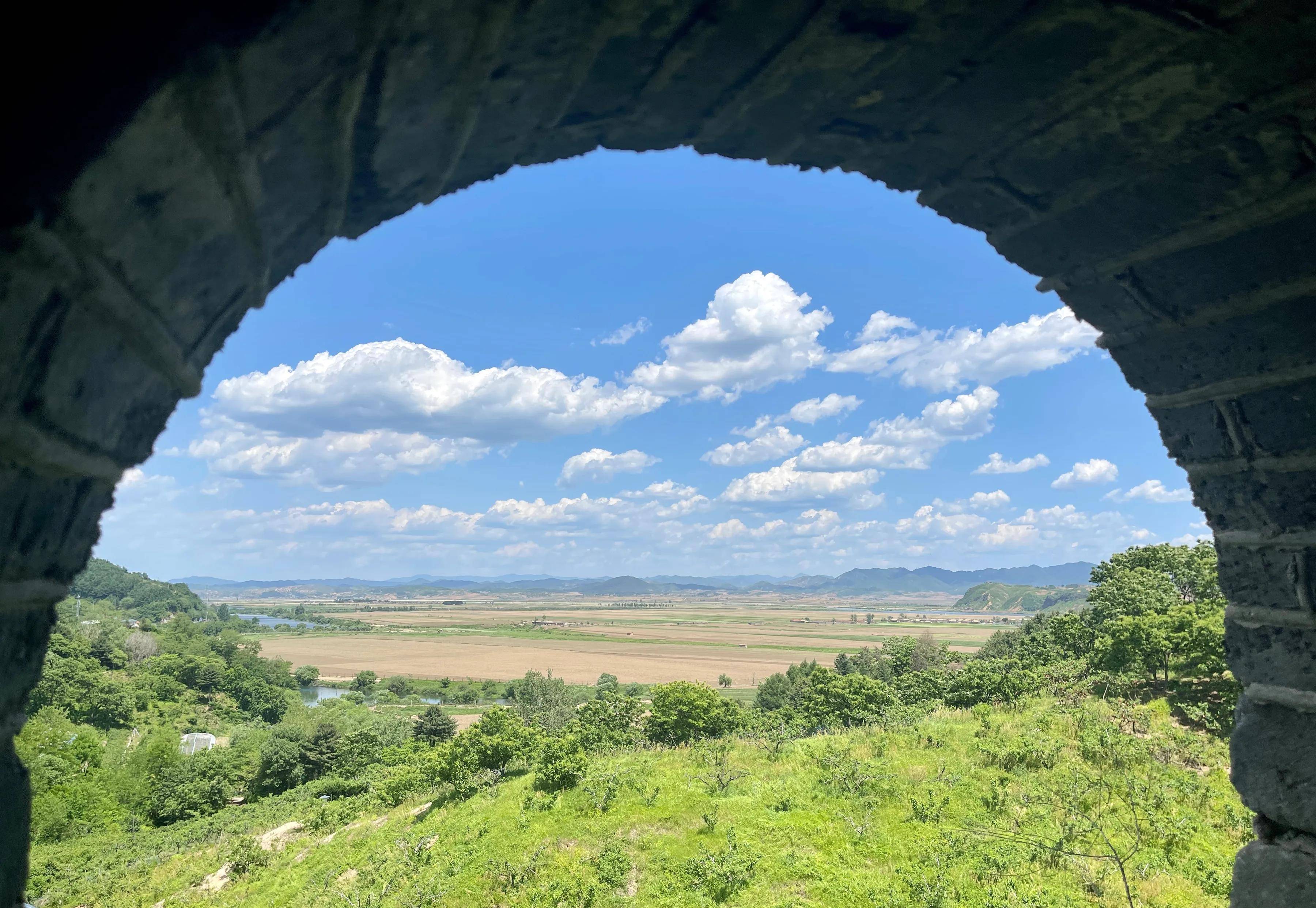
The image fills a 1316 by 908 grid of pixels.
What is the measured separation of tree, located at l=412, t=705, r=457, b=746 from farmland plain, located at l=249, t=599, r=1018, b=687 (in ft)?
75.8

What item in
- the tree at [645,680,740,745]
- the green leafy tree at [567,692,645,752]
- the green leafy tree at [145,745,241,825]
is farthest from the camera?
the green leafy tree at [145,745,241,825]

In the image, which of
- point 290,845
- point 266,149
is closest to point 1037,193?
point 266,149

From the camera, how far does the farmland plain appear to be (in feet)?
240

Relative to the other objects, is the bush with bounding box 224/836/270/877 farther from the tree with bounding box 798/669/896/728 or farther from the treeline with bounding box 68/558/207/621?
the treeline with bounding box 68/558/207/621

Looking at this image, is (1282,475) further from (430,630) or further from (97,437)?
(430,630)

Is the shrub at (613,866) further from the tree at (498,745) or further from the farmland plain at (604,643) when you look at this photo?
the farmland plain at (604,643)

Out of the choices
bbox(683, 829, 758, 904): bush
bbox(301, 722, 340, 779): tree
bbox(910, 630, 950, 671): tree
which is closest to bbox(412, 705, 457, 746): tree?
bbox(301, 722, 340, 779): tree

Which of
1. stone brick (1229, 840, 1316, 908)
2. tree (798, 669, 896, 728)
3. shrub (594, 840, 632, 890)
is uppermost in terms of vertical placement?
stone brick (1229, 840, 1316, 908)

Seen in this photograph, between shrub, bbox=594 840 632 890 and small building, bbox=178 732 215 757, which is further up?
shrub, bbox=594 840 632 890

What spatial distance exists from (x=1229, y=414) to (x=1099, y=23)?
183 centimetres

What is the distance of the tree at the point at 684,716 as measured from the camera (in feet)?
86.6

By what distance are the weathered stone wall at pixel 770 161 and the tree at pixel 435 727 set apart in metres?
39.0

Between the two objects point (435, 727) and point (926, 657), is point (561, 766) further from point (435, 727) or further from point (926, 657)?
point (926, 657)

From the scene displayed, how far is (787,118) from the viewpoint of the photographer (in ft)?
6.85
